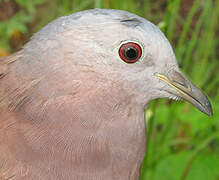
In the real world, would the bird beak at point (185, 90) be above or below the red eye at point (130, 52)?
below

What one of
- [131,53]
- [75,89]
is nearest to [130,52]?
[131,53]

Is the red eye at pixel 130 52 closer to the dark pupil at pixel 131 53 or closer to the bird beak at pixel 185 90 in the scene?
the dark pupil at pixel 131 53

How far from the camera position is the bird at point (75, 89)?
3.92ft

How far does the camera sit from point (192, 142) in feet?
7.70

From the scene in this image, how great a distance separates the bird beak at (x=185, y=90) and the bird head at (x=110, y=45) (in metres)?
0.07

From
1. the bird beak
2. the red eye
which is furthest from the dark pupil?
the bird beak

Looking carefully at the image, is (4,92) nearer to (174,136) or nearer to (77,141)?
(77,141)

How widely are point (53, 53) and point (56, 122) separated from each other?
0.23 metres

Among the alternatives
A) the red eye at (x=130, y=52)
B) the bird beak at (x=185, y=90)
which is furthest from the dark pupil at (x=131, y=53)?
the bird beak at (x=185, y=90)

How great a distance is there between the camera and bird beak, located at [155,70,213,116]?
4.32 feet

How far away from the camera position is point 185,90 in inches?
52.6

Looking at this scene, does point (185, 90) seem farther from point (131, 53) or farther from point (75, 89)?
point (75, 89)

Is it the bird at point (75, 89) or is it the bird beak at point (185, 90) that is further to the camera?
the bird beak at point (185, 90)

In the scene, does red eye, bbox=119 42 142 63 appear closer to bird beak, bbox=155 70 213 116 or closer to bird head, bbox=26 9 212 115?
bird head, bbox=26 9 212 115
